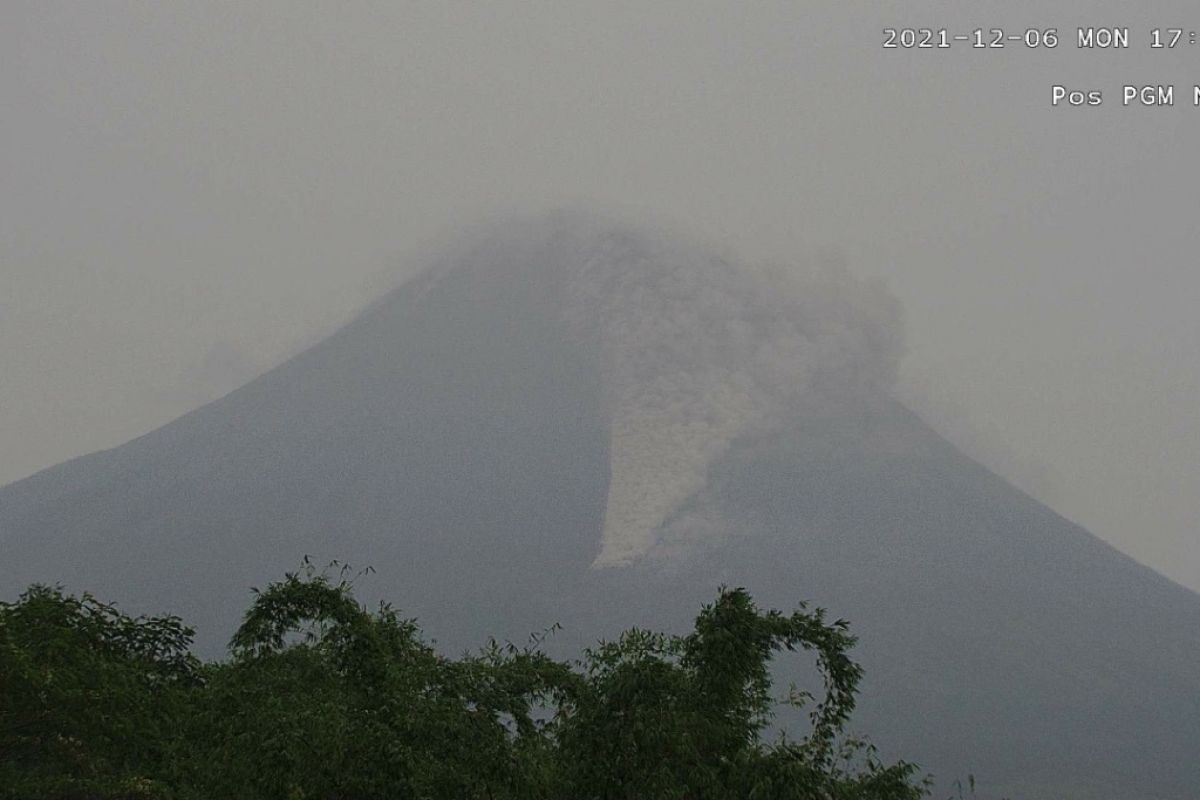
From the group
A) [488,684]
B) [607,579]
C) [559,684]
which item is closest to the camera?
[488,684]

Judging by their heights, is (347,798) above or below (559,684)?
below

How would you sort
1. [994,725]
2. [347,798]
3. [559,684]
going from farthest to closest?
[994,725]
[559,684]
[347,798]

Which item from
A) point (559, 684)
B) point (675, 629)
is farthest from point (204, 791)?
point (675, 629)

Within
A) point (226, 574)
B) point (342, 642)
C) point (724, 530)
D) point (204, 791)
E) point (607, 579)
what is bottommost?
point (204, 791)

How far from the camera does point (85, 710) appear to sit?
1636 cm

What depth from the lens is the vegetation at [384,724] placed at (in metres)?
15.4

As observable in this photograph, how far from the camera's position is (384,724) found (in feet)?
→ 53.9

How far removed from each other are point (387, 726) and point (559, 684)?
5361mm

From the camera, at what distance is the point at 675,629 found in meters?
165

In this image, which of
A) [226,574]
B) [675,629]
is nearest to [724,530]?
[675,629]

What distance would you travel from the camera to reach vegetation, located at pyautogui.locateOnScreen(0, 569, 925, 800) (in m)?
15.4

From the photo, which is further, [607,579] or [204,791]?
[607,579]

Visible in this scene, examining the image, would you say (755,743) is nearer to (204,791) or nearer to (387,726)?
(387,726)

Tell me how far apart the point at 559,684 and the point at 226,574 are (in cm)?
18701
